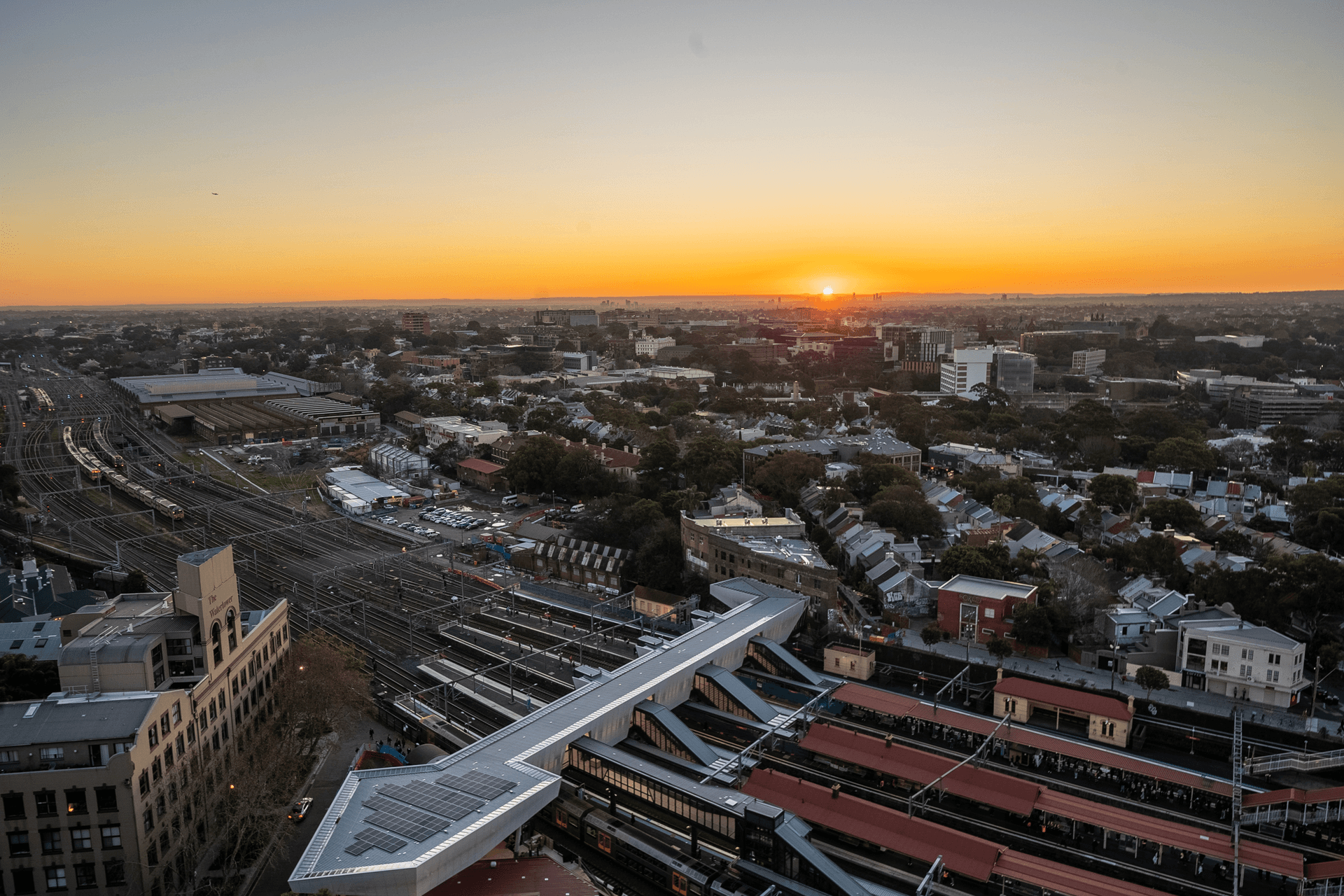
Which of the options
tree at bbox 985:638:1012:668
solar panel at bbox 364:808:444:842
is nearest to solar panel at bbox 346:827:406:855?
solar panel at bbox 364:808:444:842

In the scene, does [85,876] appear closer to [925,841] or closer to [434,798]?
[434,798]

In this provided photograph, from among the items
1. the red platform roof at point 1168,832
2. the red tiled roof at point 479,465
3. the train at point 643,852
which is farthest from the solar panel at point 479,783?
the red tiled roof at point 479,465

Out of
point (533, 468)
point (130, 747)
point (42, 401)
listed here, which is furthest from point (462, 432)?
point (42, 401)

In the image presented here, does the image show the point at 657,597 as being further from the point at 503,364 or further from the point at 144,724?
the point at 503,364

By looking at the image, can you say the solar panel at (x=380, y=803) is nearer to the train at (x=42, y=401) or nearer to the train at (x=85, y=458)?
the train at (x=85, y=458)

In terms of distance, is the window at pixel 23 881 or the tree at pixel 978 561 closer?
the window at pixel 23 881

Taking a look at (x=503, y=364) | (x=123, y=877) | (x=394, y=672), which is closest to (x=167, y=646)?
(x=123, y=877)
